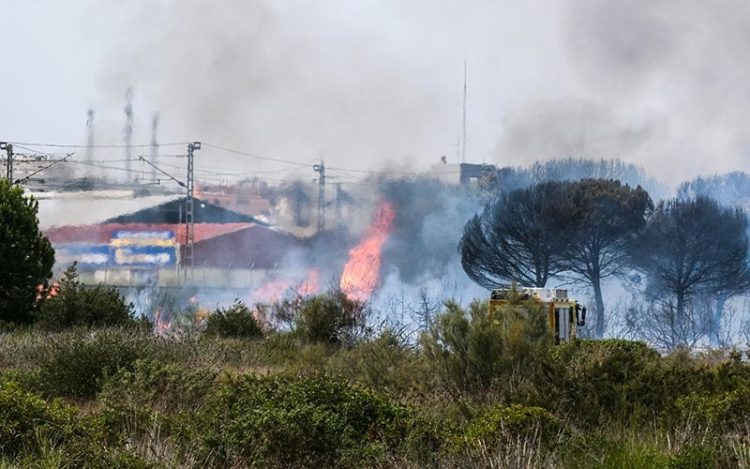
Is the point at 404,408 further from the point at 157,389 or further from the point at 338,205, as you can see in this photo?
the point at 338,205

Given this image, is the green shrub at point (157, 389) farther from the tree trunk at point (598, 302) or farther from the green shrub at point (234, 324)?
the tree trunk at point (598, 302)

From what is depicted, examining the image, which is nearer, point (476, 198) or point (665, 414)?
point (665, 414)

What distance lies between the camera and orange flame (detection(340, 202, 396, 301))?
5662 centimetres

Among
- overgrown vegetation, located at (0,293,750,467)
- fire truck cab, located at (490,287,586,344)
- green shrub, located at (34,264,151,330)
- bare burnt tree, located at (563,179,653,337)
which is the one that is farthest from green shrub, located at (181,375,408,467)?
bare burnt tree, located at (563,179,653,337)

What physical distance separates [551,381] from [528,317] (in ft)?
18.6

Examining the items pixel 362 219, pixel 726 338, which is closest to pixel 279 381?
pixel 726 338

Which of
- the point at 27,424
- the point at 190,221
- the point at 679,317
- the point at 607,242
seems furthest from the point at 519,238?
the point at 27,424

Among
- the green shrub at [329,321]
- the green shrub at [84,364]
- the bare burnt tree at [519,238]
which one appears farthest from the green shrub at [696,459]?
the bare burnt tree at [519,238]

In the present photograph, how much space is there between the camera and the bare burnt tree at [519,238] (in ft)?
181

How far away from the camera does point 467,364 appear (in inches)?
784

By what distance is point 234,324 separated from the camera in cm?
3919

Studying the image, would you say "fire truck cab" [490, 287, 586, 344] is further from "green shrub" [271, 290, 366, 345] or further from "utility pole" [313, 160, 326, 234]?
"utility pole" [313, 160, 326, 234]

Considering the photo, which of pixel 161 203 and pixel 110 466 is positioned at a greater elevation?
pixel 161 203

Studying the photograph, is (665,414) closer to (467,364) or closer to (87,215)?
(467,364)
